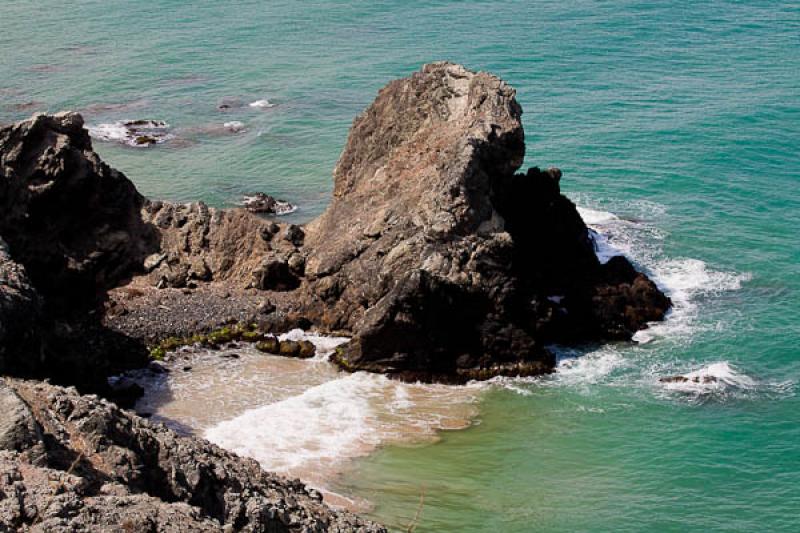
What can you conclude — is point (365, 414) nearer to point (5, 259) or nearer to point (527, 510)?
point (527, 510)

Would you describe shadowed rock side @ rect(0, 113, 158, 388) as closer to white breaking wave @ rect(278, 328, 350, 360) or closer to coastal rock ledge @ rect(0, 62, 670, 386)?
coastal rock ledge @ rect(0, 62, 670, 386)

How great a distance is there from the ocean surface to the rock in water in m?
1.49

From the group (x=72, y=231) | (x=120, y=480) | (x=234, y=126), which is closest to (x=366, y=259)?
(x=72, y=231)

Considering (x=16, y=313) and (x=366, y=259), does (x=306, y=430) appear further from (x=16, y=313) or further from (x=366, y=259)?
(x=16, y=313)

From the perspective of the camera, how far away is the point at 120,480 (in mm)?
21422

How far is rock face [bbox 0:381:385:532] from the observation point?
60.0 ft

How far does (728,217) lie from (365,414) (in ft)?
95.7

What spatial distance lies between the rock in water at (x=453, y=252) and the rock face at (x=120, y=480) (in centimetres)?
1615

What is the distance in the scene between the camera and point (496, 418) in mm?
39031

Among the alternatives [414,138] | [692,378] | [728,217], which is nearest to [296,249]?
[414,138]

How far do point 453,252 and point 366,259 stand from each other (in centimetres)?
449

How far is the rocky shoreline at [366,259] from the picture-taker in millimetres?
41938

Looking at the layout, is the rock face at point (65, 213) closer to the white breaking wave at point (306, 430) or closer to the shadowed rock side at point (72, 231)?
the shadowed rock side at point (72, 231)

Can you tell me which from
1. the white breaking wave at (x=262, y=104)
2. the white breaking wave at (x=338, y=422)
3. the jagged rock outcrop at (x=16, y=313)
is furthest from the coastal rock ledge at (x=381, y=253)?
the white breaking wave at (x=262, y=104)
